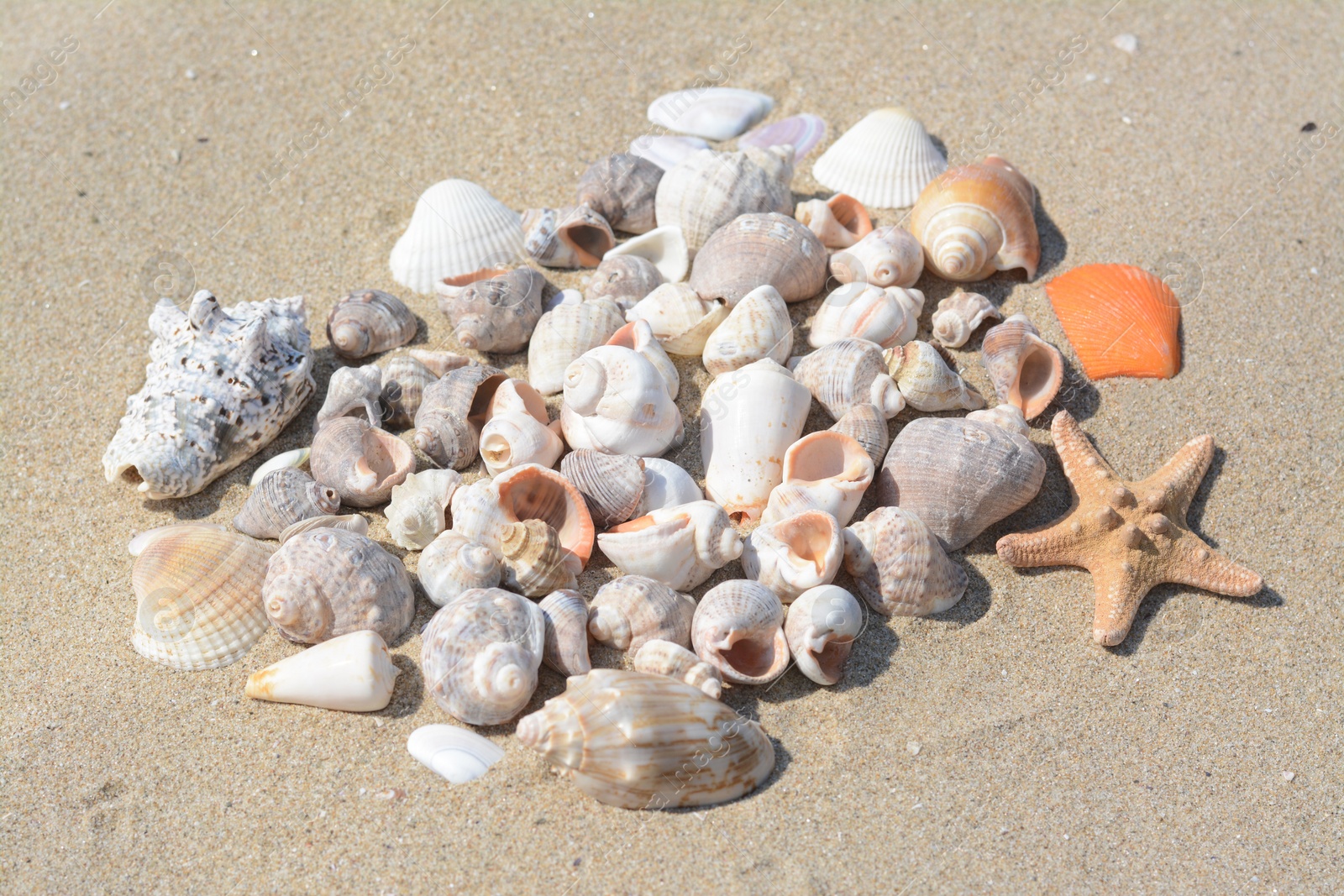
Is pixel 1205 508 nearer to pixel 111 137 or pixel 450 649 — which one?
pixel 450 649

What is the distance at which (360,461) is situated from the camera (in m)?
4.10

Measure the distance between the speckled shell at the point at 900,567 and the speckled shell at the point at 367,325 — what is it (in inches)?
97.1

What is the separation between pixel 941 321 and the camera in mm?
4547

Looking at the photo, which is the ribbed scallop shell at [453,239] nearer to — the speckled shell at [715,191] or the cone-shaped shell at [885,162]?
the speckled shell at [715,191]

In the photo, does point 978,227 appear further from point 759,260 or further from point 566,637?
point 566,637

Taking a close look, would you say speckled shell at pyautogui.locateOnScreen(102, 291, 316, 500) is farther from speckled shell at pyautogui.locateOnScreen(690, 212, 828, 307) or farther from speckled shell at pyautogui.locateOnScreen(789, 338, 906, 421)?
speckled shell at pyautogui.locateOnScreen(789, 338, 906, 421)

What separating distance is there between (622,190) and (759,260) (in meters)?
0.99

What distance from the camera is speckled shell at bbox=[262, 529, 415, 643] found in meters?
3.52

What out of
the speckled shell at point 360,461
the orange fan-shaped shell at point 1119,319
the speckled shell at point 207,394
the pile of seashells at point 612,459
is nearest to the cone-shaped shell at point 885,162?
the pile of seashells at point 612,459

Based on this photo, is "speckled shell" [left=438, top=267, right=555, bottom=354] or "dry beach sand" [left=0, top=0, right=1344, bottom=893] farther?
"speckled shell" [left=438, top=267, right=555, bottom=354]

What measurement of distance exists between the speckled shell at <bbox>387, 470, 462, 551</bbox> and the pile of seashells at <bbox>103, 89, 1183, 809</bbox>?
0.01 metres

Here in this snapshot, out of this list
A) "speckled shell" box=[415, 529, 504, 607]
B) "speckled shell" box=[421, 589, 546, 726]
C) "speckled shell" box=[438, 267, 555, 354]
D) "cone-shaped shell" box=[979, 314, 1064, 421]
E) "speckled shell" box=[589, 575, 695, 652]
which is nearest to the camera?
"speckled shell" box=[421, 589, 546, 726]

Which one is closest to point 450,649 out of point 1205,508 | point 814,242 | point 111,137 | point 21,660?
point 21,660

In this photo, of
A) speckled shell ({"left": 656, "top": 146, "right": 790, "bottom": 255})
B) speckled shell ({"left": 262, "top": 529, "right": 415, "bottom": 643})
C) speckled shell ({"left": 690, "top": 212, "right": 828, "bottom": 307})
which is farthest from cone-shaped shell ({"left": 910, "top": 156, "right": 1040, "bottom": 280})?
speckled shell ({"left": 262, "top": 529, "right": 415, "bottom": 643})
